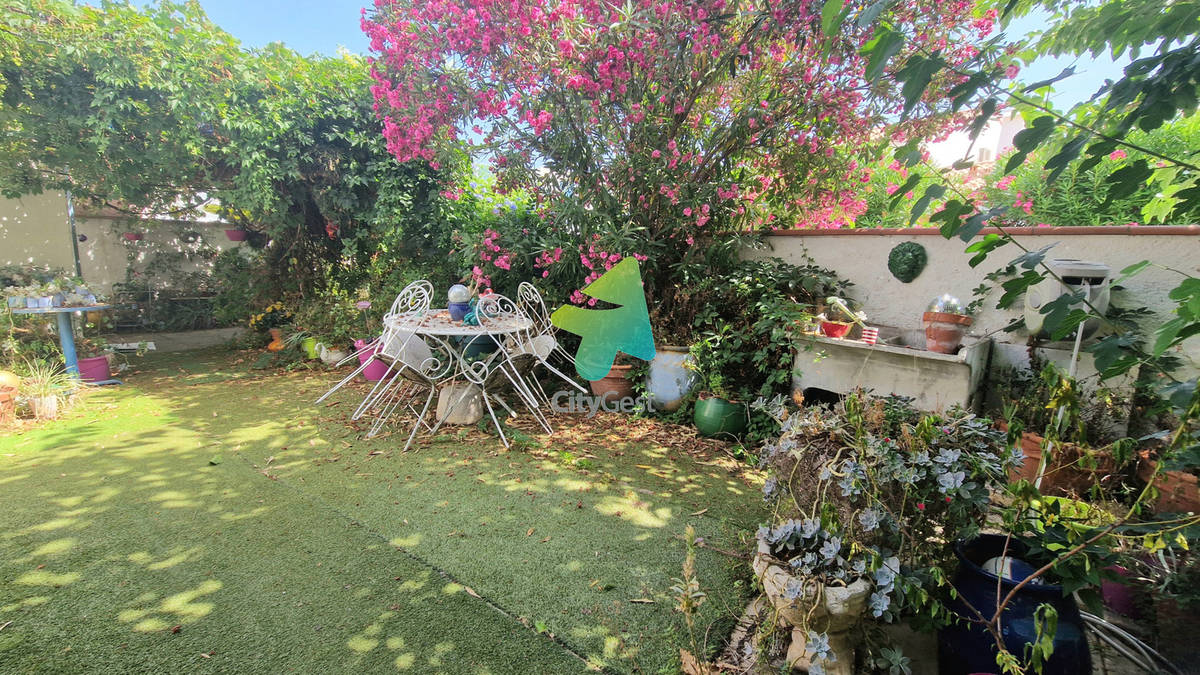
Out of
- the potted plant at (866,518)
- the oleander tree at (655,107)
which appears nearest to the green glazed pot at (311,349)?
the oleander tree at (655,107)

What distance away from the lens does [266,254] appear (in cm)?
635

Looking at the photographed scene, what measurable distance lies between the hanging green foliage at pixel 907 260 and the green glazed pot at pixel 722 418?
1.48m

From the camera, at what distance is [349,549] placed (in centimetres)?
206

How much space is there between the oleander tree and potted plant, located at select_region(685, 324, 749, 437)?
0.74m

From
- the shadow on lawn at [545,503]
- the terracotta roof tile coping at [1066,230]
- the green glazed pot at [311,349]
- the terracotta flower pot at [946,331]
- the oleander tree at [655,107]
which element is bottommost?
the shadow on lawn at [545,503]

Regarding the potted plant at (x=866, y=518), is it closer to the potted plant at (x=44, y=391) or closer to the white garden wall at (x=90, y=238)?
the potted plant at (x=44, y=391)

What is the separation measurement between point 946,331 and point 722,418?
146cm

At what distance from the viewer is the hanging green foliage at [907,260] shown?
10.6 feet

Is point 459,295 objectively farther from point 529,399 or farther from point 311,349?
point 311,349
